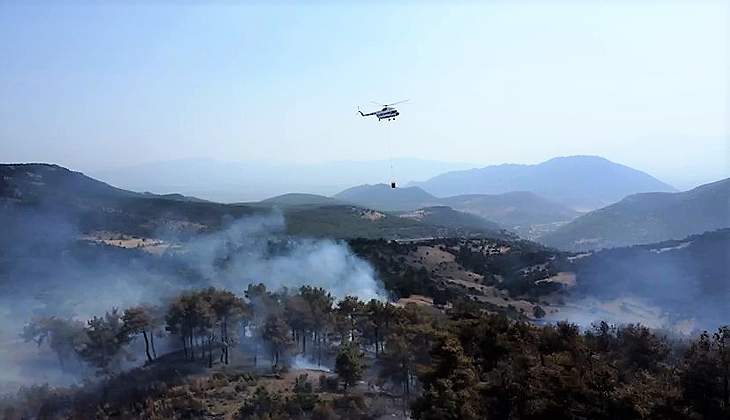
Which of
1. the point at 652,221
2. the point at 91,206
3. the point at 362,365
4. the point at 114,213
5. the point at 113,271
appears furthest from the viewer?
the point at 652,221

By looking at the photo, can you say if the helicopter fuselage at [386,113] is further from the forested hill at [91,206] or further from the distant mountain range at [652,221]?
the distant mountain range at [652,221]

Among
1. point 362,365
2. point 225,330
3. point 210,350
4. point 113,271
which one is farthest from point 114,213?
point 362,365

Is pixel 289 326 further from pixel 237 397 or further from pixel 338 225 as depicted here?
pixel 338 225

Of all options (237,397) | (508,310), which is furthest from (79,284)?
(508,310)

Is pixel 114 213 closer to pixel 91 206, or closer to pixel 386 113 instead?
pixel 91 206

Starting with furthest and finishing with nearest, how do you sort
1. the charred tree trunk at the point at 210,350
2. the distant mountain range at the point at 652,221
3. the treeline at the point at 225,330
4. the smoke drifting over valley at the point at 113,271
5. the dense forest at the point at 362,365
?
the distant mountain range at the point at 652,221
the smoke drifting over valley at the point at 113,271
the treeline at the point at 225,330
the charred tree trunk at the point at 210,350
the dense forest at the point at 362,365

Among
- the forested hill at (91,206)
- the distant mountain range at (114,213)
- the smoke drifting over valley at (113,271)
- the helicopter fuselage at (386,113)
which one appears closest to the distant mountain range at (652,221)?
the distant mountain range at (114,213)
